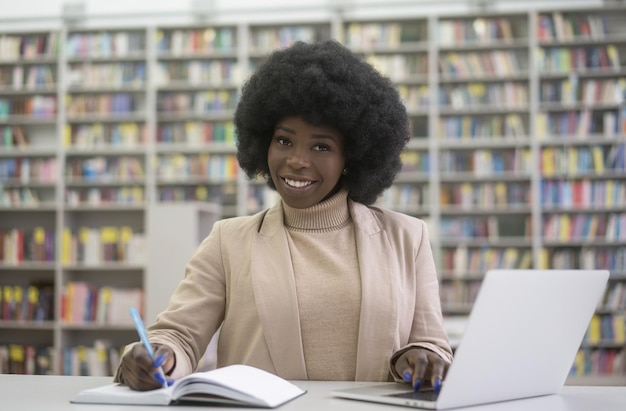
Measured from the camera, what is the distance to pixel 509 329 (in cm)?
124

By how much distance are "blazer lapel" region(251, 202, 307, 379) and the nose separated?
0.20m

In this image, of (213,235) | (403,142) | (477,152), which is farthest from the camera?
(477,152)

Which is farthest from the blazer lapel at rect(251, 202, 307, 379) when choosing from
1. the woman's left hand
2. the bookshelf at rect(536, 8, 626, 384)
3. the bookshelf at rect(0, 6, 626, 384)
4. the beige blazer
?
the bookshelf at rect(536, 8, 626, 384)

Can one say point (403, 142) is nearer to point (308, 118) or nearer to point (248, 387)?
point (308, 118)

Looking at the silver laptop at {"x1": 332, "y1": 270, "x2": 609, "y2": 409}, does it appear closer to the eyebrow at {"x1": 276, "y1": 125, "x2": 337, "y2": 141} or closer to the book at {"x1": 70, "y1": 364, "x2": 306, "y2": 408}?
the book at {"x1": 70, "y1": 364, "x2": 306, "y2": 408}

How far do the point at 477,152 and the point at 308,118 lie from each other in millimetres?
5239

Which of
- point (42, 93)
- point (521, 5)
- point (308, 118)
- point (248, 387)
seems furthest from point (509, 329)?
point (42, 93)

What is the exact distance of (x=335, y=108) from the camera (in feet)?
5.82

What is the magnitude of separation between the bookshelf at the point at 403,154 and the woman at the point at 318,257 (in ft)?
15.7

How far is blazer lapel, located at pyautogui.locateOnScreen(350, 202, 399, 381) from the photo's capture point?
1.69 meters

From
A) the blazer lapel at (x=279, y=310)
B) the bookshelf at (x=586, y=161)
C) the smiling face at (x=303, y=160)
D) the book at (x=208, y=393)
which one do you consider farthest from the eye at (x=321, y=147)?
the bookshelf at (x=586, y=161)

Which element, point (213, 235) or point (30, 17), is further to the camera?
point (30, 17)

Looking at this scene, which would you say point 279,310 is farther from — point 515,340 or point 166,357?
point 515,340

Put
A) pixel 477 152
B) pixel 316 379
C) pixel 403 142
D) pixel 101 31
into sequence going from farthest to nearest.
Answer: pixel 101 31
pixel 477 152
pixel 403 142
pixel 316 379
